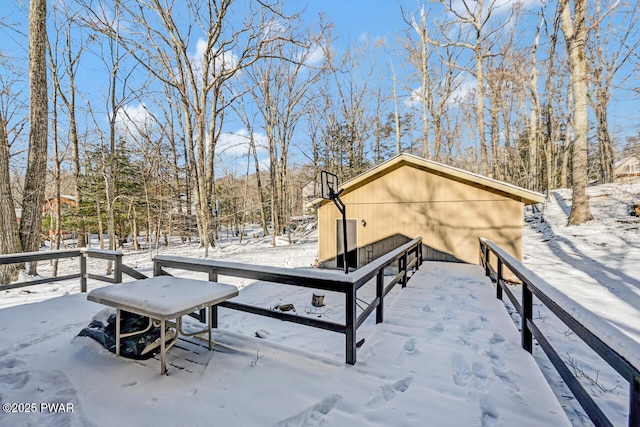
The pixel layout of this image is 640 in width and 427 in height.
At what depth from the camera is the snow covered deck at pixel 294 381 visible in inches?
66.1

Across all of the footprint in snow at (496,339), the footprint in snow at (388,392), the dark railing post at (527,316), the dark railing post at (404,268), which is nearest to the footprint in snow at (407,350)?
the footprint in snow at (388,392)

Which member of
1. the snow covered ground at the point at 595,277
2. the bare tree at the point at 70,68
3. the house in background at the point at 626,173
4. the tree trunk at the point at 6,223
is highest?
the bare tree at the point at 70,68

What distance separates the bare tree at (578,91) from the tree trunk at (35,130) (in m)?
15.0

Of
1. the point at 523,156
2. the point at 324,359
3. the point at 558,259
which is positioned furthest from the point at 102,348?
the point at 523,156

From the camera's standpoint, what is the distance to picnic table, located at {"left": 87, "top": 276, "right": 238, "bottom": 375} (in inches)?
76.7

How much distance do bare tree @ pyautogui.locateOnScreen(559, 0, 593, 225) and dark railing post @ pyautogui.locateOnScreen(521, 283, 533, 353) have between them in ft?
32.5

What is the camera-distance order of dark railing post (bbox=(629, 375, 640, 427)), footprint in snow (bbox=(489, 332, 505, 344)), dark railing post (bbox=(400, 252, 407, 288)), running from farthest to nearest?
dark railing post (bbox=(400, 252, 407, 288)), footprint in snow (bbox=(489, 332, 505, 344)), dark railing post (bbox=(629, 375, 640, 427))

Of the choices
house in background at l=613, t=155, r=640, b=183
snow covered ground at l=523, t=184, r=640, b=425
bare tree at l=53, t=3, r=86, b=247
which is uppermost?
bare tree at l=53, t=3, r=86, b=247

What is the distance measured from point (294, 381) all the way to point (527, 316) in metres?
2.14

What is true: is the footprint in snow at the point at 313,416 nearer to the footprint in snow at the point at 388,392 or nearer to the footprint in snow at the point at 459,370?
the footprint in snow at the point at 388,392

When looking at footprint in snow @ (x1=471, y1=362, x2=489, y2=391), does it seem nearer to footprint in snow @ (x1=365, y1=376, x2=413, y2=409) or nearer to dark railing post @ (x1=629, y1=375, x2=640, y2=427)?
footprint in snow @ (x1=365, y1=376, x2=413, y2=409)

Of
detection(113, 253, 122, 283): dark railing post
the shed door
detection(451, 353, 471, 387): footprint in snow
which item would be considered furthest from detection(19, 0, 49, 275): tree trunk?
detection(451, 353, 471, 387): footprint in snow

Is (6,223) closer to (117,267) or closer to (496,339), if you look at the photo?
(117,267)

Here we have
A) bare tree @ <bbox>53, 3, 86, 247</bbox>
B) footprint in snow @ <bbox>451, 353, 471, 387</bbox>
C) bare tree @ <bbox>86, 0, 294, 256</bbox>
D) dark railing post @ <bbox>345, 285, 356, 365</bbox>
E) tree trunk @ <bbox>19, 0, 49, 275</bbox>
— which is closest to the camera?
footprint in snow @ <bbox>451, 353, 471, 387</bbox>
